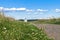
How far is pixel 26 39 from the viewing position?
983 centimetres

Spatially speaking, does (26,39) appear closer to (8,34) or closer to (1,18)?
(8,34)

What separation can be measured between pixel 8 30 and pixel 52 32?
384 cm

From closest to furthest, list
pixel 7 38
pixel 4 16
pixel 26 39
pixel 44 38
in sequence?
1. pixel 7 38
2. pixel 26 39
3. pixel 44 38
4. pixel 4 16

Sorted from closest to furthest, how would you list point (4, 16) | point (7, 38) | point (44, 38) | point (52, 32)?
point (7, 38)
point (44, 38)
point (4, 16)
point (52, 32)

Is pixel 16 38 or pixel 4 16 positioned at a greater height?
pixel 4 16

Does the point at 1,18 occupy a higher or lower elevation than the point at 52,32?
higher

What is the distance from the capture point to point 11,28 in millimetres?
10422

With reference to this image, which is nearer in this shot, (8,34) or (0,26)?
(8,34)

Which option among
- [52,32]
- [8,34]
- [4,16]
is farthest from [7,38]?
[52,32]

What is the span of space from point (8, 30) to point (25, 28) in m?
1.61

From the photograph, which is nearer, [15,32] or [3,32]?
[3,32]

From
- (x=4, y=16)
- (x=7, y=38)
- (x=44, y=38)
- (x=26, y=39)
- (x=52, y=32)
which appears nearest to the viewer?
(x=7, y=38)

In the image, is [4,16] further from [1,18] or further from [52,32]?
[52,32]

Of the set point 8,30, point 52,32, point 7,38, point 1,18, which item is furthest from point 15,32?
point 52,32
